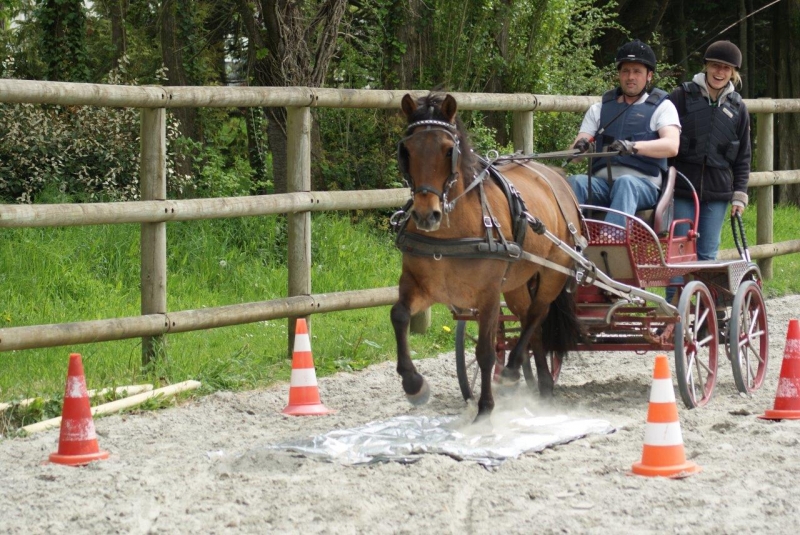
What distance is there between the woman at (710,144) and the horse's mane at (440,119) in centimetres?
223

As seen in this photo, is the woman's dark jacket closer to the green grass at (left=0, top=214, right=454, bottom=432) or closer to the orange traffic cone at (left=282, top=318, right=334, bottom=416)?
the green grass at (left=0, top=214, right=454, bottom=432)

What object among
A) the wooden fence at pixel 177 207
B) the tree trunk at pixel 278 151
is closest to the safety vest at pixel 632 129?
the wooden fence at pixel 177 207

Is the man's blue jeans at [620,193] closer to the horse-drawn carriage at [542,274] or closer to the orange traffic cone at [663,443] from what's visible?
the horse-drawn carriage at [542,274]

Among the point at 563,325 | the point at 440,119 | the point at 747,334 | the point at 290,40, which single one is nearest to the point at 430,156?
the point at 440,119

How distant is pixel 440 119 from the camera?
5227mm

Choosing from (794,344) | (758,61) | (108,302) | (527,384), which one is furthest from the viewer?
(758,61)

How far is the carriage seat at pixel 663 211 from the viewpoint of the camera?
6512 millimetres

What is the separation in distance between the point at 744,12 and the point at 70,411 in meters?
16.6

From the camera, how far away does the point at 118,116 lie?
11.0 m

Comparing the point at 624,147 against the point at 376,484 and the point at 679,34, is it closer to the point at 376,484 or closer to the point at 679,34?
the point at 376,484

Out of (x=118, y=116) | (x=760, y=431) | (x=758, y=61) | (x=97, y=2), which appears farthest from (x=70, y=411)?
(x=758, y=61)

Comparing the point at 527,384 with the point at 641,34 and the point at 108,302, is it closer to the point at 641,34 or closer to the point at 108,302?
the point at 108,302

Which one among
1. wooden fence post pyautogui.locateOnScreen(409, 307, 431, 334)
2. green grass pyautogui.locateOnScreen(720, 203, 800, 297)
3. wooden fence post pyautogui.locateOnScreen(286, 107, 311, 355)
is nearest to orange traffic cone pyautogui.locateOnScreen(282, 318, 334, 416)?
wooden fence post pyautogui.locateOnScreen(286, 107, 311, 355)

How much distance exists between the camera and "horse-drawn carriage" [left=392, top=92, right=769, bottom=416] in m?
5.29
